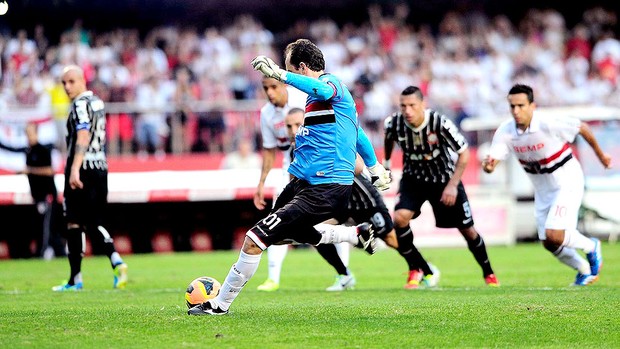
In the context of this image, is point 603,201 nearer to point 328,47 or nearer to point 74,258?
point 328,47

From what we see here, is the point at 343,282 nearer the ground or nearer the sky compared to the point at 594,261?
nearer the ground

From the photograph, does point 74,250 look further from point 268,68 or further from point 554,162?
point 554,162

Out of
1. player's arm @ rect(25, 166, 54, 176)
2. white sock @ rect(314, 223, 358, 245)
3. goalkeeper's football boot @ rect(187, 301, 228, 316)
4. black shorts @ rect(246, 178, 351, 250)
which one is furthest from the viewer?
player's arm @ rect(25, 166, 54, 176)

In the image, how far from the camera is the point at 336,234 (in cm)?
1005

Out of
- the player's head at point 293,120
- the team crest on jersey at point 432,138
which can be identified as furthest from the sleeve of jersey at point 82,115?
the team crest on jersey at point 432,138

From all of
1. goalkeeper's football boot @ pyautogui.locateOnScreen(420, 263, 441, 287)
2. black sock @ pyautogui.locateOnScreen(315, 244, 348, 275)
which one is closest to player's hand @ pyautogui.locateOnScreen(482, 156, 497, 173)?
goalkeeper's football boot @ pyautogui.locateOnScreen(420, 263, 441, 287)

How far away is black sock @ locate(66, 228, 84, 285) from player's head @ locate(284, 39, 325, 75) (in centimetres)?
548

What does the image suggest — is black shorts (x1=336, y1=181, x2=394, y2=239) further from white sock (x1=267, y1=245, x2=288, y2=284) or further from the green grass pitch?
white sock (x1=267, y1=245, x2=288, y2=284)

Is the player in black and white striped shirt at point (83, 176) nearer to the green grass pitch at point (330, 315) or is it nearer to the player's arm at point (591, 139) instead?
the green grass pitch at point (330, 315)

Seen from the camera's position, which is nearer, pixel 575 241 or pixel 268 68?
pixel 268 68

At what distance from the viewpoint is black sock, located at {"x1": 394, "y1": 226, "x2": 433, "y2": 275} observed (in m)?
13.5

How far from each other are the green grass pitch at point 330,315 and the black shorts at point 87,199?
3.07 feet

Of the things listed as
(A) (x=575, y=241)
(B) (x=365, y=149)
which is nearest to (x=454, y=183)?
(A) (x=575, y=241)

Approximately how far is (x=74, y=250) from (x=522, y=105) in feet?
19.4
